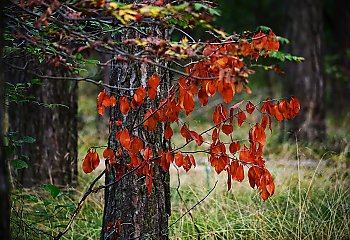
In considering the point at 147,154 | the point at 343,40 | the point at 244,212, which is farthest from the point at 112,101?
the point at 343,40

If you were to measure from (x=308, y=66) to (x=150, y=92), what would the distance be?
8.29 metres

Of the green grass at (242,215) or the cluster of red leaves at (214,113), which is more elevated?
the cluster of red leaves at (214,113)

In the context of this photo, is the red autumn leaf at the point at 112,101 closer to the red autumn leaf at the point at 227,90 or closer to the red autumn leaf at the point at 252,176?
the red autumn leaf at the point at 227,90

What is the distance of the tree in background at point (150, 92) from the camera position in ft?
8.35

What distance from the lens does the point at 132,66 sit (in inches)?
136

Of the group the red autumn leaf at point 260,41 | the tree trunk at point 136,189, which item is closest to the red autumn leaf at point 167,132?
the tree trunk at point 136,189

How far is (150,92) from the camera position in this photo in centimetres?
300

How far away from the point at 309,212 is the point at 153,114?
2149 mm

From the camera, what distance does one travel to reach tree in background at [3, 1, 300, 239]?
100 inches

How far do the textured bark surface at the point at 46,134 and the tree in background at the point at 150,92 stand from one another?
243 centimetres

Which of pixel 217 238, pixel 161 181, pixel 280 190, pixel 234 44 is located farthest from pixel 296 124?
pixel 234 44

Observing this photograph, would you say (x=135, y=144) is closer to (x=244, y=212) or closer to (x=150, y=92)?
(x=150, y=92)

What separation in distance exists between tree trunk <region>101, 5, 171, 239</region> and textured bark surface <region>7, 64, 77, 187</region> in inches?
93.0

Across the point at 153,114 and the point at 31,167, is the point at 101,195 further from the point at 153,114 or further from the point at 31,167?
the point at 153,114
